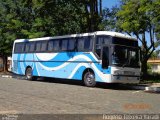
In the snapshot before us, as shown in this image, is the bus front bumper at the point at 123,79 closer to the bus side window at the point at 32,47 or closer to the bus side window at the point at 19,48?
the bus side window at the point at 32,47

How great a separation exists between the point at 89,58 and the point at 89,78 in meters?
1.22

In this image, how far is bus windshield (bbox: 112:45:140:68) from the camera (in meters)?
21.8

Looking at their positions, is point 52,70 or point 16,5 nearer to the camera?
point 52,70

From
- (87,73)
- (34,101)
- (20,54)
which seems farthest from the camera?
(20,54)

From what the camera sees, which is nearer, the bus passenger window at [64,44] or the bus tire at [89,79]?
the bus tire at [89,79]

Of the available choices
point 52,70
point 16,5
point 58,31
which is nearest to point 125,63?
point 52,70

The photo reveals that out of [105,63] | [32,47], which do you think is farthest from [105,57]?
[32,47]

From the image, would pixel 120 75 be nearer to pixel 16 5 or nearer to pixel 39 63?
pixel 39 63

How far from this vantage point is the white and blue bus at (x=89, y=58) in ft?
72.1

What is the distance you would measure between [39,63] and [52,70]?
1851 millimetres

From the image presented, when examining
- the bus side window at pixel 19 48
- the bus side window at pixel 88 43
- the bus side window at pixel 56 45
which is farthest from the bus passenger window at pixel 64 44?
the bus side window at pixel 19 48

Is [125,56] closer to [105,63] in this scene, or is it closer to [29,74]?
[105,63]

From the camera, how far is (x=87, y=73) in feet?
77.8

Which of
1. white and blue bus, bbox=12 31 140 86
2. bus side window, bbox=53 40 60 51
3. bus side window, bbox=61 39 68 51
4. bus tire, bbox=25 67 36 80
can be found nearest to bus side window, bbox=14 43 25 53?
white and blue bus, bbox=12 31 140 86
